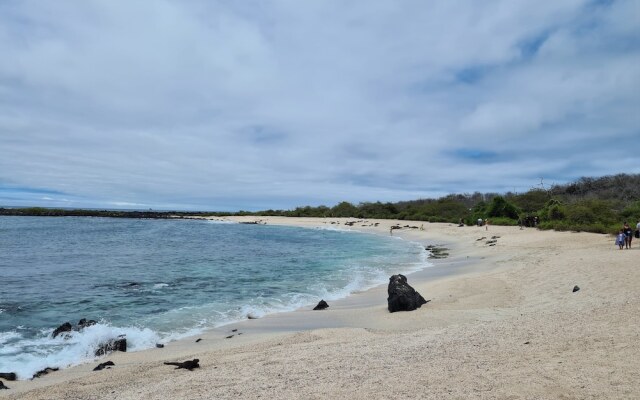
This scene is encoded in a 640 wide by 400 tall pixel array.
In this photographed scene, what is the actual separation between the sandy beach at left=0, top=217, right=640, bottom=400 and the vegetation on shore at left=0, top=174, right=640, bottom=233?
74.1 ft

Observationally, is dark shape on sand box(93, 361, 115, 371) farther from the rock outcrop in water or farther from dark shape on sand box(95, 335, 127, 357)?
the rock outcrop in water

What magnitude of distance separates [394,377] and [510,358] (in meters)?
1.71

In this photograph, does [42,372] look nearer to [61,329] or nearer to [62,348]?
[62,348]

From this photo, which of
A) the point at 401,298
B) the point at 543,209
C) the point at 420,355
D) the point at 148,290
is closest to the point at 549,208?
the point at 543,209

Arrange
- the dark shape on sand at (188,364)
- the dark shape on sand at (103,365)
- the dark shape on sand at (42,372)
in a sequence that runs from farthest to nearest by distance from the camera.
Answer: the dark shape on sand at (103,365) < the dark shape on sand at (42,372) < the dark shape on sand at (188,364)

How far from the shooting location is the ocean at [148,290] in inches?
383

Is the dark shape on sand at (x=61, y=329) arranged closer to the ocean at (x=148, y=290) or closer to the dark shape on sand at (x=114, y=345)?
the ocean at (x=148, y=290)

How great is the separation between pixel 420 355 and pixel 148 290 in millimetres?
12777

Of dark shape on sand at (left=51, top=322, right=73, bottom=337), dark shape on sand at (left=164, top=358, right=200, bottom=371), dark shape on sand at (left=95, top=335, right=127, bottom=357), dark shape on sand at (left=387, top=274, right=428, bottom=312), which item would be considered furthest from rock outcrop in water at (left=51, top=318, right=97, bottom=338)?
dark shape on sand at (left=387, top=274, right=428, bottom=312)

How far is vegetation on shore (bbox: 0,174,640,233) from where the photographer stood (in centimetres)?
3325

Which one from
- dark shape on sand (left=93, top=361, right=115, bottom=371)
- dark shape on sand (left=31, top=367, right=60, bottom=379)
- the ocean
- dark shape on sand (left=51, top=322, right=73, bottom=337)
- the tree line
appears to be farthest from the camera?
the tree line

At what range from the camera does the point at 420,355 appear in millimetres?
6270

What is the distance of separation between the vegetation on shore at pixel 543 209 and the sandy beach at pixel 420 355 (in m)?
22.6

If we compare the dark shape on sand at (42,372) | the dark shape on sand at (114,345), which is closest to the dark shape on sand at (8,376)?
the dark shape on sand at (42,372)
